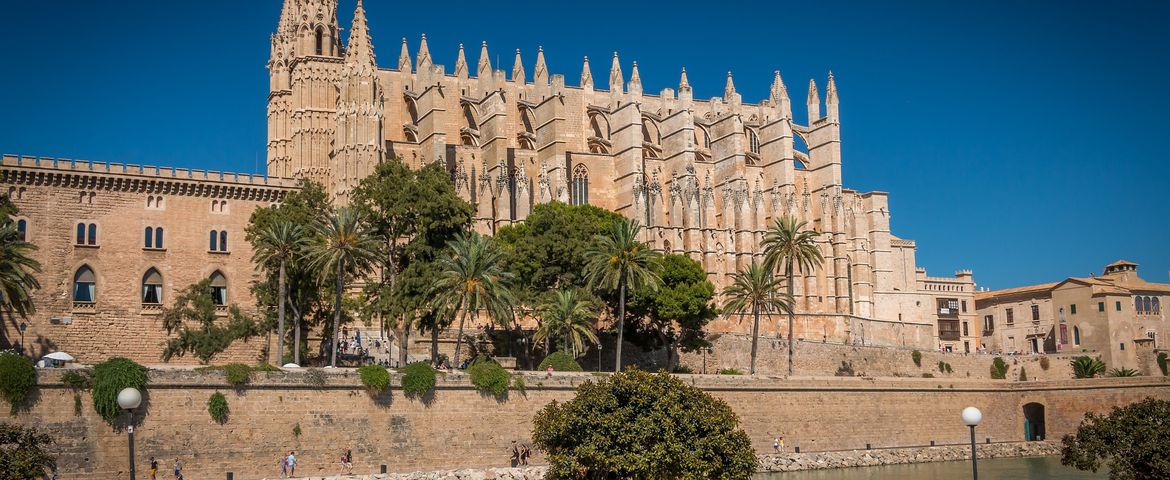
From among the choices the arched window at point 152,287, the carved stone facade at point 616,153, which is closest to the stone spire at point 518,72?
the carved stone facade at point 616,153

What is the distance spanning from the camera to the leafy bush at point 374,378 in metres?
37.1

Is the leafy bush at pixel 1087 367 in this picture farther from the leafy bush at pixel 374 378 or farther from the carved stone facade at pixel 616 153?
the leafy bush at pixel 374 378

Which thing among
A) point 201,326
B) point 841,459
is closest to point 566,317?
point 841,459

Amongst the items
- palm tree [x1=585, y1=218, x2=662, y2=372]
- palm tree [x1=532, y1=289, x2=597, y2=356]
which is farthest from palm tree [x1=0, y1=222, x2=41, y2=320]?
palm tree [x1=585, y1=218, x2=662, y2=372]

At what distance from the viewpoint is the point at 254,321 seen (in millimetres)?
45781

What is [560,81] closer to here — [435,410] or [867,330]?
[867,330]

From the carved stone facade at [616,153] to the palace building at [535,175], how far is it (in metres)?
0.11

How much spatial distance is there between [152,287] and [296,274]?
634 cm

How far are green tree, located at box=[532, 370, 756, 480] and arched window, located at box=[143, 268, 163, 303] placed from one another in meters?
21.3

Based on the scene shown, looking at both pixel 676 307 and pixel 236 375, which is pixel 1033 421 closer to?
pixel 676 307

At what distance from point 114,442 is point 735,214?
142 ft

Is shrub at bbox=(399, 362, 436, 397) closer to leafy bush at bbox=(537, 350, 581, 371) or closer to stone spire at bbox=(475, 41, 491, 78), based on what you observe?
leafy bush at bbox=(537, 350, 581, 371)

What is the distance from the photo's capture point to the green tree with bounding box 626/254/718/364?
5350 cm

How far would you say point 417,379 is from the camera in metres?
38.1
